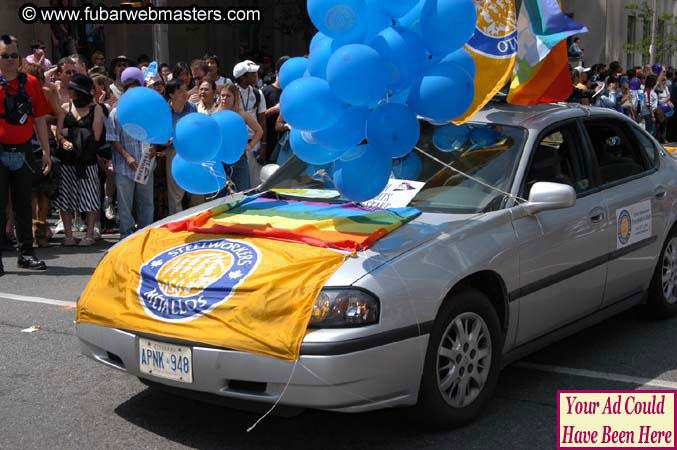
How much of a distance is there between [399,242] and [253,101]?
22.7 feet

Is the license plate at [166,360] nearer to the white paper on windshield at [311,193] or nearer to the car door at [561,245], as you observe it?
the white paper on windshield at [311,193]

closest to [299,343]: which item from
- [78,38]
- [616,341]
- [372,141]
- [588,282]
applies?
[372,141]

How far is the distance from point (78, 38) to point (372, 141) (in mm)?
15023

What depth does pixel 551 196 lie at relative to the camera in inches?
193

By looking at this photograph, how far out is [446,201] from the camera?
5059 millimetres

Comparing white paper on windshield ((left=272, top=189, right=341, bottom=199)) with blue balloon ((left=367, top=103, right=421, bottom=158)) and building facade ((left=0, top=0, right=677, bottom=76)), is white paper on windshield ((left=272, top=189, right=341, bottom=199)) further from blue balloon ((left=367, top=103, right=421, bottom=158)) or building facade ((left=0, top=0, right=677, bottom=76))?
building facade ((left=0, top=0, right=677, bottom=76))

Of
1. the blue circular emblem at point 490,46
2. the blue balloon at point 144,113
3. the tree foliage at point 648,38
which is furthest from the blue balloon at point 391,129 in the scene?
the tree foliage at point 648,38

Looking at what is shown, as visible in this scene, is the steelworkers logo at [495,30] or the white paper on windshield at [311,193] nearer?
the white paper on windshield at [311,193]

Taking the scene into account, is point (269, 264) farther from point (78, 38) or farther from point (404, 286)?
point (78, 38)

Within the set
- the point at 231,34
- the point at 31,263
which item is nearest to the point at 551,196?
the point at 31,263

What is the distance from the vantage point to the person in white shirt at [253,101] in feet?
36.1

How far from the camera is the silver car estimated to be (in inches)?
159

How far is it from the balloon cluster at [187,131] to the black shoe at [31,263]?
383 cm

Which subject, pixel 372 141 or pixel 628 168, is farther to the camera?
pixel 628 168
